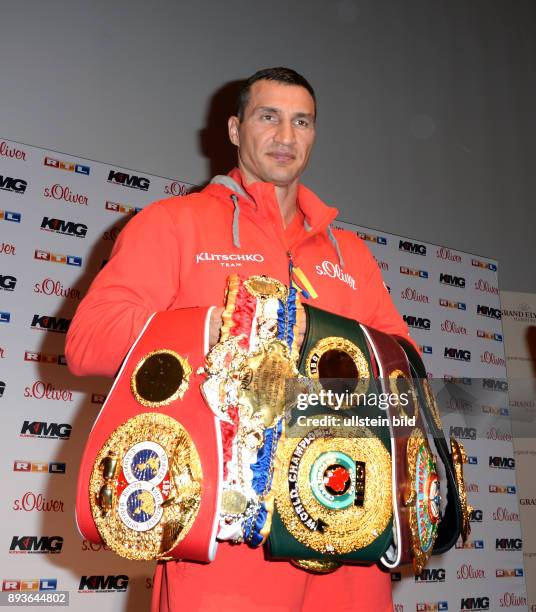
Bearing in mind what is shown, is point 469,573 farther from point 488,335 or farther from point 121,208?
point 121,208

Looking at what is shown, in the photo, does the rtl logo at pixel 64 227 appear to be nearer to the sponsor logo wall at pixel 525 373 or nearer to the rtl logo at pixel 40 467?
the rtl logo at pixel 40 467

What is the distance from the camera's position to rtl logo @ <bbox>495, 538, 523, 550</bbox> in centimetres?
305

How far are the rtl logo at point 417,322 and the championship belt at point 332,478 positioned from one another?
7.63ft

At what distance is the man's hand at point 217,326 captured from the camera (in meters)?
0.77

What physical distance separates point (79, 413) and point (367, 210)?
1.69m

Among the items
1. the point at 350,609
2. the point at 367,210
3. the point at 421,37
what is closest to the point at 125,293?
the point at 350,609

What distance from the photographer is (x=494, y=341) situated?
3.36m

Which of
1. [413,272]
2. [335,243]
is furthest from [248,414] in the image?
[413,272]

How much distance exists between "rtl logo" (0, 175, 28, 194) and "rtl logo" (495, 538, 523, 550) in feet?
8.07

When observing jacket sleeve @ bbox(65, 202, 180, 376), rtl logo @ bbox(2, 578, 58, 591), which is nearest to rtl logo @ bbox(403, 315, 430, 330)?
rtl logo @ bbox(2, 578, 58, 591)

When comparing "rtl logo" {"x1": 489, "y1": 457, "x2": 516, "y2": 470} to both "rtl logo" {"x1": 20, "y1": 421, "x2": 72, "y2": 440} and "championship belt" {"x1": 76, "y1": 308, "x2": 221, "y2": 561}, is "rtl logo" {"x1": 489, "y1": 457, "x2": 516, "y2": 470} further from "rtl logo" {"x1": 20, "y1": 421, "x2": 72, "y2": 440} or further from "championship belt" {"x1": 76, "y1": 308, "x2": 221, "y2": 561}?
"championship belt" {"x1": 76, "y1": 308, "x2": 221, "y2": 561}

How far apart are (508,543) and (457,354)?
0.88m

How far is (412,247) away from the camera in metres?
3.20

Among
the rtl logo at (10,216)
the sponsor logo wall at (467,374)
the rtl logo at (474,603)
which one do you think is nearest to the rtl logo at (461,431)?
the sponsor logo wall at (467,374)
